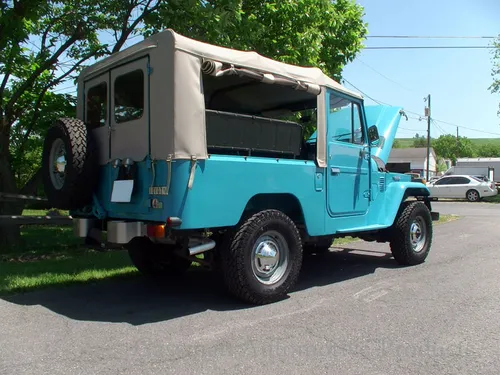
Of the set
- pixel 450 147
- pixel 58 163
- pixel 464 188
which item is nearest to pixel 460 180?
pixel 464 188

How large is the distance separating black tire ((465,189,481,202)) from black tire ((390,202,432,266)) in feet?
69.3

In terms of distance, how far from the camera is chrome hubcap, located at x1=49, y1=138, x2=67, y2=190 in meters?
5.54

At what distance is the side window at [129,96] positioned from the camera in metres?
5.19

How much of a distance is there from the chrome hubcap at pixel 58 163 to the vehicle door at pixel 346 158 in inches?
129

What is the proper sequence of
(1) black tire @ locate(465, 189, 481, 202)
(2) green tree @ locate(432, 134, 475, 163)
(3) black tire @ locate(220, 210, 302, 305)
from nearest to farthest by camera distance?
(3) black tire @ locate(220, 210, 302, 305) < (1) black tire @ locate(465, 189, 481, 202) < (2) green tree @ locate(432, 134, 475, 163)

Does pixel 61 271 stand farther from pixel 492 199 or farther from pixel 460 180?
pixel 492 199

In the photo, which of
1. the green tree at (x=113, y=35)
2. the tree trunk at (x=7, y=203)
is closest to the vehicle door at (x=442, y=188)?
the green tree at (x=113, y=35)

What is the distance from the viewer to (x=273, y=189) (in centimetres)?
525

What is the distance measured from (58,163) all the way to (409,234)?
5.24 metres

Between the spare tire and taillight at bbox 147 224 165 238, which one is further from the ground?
the spare tire

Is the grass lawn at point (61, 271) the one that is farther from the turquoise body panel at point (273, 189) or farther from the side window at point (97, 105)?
the side window at point (97, 105)

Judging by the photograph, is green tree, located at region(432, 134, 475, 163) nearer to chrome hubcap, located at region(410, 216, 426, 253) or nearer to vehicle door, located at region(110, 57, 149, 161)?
chrome hubcap, located at region(410, 216, 426, 253)

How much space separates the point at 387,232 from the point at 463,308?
2494 millimetres

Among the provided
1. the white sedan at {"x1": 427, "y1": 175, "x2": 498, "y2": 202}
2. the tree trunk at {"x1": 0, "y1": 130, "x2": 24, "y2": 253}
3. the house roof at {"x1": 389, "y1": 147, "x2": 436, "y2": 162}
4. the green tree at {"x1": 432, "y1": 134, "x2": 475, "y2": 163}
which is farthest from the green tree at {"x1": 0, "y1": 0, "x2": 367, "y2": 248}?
the green tree at {"x1": 432, "y1": 134, "x2": 475, "y2": 163}
